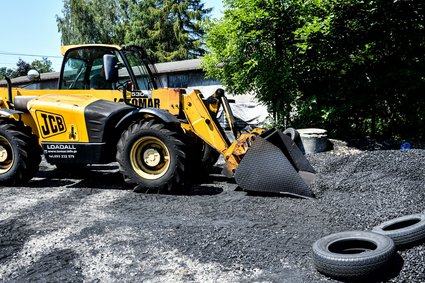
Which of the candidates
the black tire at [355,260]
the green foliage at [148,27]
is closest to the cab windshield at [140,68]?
the black tire at [355,260]

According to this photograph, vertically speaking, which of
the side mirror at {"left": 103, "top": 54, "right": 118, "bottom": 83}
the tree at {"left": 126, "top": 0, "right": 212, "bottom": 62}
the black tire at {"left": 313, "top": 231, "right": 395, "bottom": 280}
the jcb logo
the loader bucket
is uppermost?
the tree at {"left": 126, "top": 0, "right": 212, "bottom": 62}

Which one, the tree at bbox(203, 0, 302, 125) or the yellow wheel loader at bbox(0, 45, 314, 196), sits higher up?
the tree at bbox(203, 0, 302, 125)

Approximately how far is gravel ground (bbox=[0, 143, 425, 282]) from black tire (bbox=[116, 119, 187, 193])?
0.24m

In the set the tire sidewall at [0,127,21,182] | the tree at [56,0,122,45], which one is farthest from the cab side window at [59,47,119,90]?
the tree at [56,0,122,45]

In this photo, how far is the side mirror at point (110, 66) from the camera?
5.92 meters

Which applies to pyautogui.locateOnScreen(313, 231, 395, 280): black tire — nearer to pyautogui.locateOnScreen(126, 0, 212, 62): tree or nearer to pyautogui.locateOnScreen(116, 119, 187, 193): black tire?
pyautogui.locateOnScreen(116, 119, 187, 193): black tire

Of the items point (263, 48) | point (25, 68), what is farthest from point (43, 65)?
point (263, 48)

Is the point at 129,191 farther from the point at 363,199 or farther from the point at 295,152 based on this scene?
the point at 363,199

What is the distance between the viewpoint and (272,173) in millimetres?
5570

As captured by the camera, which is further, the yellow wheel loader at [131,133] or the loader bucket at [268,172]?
the yellow wheel loader at [131,133]

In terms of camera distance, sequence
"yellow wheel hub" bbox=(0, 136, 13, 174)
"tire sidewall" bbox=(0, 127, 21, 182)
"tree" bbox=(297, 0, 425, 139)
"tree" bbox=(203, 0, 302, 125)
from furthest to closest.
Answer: "tree" bbox=(203, 0, 302, 125) → "tree" bbox=(297, 0, 425, 139) → "yellow wheel hub" bbox=(0, 136, 13, 174) → "tire sidewall" bbox=(0, 127, 21, 182)

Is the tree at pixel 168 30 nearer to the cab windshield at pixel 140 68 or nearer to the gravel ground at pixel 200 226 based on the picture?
the cab windshield at pixel 140 68

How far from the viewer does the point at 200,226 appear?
4594mm

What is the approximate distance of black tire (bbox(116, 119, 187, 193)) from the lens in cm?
583
